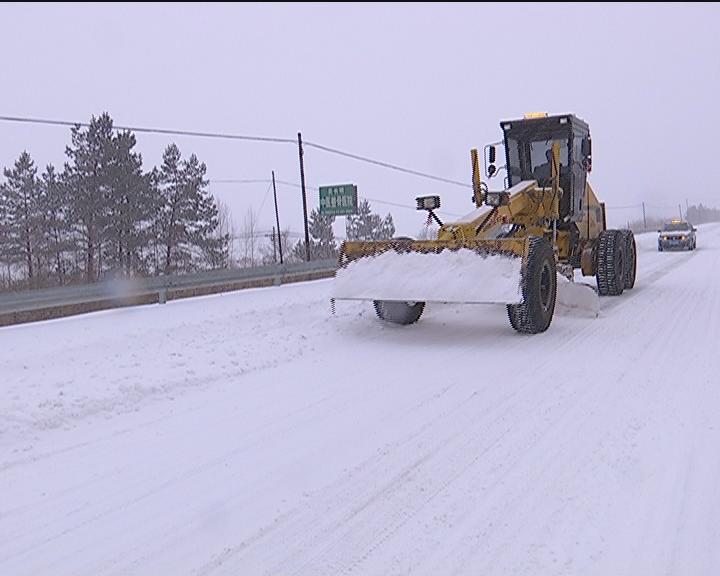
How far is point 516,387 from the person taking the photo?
20.1 feet

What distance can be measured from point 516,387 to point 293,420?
6.92 ft

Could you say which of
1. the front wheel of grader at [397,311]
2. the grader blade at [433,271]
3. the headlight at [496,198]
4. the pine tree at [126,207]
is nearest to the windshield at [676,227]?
the headlight at [496,198]

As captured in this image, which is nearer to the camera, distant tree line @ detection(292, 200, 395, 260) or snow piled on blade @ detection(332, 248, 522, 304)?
snow piled on blade @ detection(332, 248, 522, 304)

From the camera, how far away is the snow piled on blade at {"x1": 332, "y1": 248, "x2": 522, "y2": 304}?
8.23m

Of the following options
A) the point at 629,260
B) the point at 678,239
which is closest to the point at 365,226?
the point at 678,239

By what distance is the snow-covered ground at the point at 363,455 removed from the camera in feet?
10.7

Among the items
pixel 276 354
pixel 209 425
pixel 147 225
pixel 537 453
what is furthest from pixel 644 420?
pixel 147 225

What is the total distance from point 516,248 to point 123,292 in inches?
287

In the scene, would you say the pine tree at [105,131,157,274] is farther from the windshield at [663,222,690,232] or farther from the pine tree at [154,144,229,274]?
the windshield at [663,222,690,232]

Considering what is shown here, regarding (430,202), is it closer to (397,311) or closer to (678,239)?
(397,311)

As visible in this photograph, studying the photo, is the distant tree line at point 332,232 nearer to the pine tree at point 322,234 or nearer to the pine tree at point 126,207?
the pine tree at point 322,234

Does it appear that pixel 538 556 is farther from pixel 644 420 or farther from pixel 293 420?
pixel 293 420

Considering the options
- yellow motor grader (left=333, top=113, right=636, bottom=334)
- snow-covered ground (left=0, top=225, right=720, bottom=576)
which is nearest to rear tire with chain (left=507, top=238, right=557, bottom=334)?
yellow motor grader (left=333, top=113, right=636, bottom=334)

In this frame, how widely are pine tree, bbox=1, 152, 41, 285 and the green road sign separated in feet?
59.6
